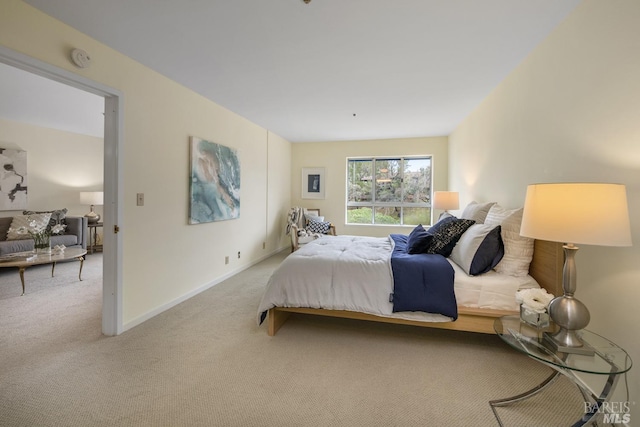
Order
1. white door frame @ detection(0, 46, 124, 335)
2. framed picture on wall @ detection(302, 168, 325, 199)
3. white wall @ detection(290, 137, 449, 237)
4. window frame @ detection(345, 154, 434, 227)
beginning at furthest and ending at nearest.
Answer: framed picture on wall @ detection(302, 168, 325, 199), window frame @ detection(345, 154, 434, 227), white wall @ detection(290, 137, 449, 237), white door frame @ detection(0, 46, 124, 335)

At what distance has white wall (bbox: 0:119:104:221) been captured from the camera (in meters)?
4.79

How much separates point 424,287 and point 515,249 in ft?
2.52

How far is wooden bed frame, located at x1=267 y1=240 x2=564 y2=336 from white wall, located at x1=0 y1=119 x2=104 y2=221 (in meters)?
5.72

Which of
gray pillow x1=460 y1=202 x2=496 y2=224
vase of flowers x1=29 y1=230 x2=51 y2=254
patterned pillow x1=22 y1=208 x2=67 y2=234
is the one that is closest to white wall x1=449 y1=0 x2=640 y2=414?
gray pillow x1=460 y1=202 x2=496 y2=224

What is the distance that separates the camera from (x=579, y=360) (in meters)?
1.23

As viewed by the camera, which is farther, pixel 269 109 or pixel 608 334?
pixel 269 109

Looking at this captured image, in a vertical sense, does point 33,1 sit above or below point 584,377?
above

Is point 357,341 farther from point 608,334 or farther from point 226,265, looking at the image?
point 226,265

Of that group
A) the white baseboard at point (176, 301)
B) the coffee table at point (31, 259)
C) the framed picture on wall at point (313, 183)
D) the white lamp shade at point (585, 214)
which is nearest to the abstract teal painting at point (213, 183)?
the white baseboard at point (176, 301)

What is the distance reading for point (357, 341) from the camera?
2316 millimetres

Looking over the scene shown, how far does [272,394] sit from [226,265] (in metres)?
2.55

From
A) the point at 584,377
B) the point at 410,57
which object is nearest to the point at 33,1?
the point at 410,57

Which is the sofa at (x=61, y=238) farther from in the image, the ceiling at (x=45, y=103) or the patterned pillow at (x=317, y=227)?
the patterned pillow at (x=317, y=227)

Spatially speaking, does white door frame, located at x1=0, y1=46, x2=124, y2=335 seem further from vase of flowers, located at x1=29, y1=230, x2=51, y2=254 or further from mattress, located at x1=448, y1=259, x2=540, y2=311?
mattress, located at x1=448, y1=259, x2=540, y2=311
